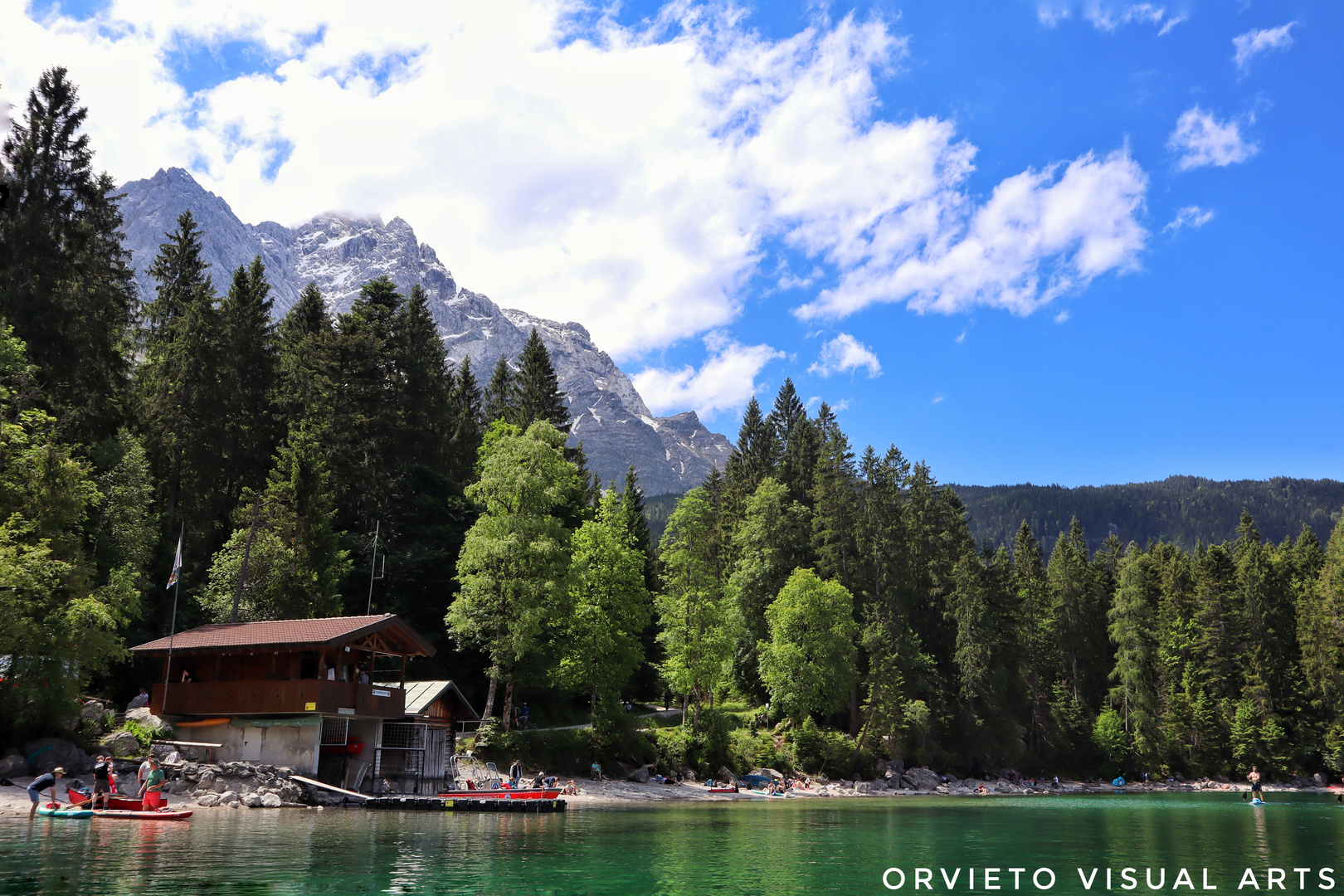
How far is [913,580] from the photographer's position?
75.4 metres

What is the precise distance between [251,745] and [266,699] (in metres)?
2.41

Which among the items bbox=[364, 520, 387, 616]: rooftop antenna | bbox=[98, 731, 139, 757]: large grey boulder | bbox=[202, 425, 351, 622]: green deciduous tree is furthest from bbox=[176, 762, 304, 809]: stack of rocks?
bbox=[364, 520, 387, 616]: rooftop antenna

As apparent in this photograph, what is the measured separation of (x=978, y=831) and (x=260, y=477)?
45.4 meters

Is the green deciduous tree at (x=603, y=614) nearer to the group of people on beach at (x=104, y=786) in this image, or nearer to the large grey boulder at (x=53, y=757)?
the group of people on beach at (x=104, y=786)

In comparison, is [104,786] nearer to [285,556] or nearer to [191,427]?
[285,556]

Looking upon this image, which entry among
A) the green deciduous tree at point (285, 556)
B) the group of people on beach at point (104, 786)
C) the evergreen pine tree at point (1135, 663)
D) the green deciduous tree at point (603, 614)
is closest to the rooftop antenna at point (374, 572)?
the green deciduous tree at point (285, 556)

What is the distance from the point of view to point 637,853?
23484 millimetres

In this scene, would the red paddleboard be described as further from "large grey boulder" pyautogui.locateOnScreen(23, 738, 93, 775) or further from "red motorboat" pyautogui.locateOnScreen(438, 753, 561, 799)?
"red motorboat" pyautogui.locateOnScreen(438, 753, 561, 799)

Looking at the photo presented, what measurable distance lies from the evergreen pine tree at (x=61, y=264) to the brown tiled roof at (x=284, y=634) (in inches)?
465

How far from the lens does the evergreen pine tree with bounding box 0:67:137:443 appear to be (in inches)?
1647

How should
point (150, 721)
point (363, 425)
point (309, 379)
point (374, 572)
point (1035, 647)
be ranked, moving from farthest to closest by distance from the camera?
1. point (1035, 647)
2. point (363, 425)
3. point (309, 379)
4. point (374, 572)
5. point (150, 721)

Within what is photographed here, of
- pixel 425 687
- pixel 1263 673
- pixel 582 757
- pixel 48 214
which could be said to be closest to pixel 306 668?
pixel 425 687

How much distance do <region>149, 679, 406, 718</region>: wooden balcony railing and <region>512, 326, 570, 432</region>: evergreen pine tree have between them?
4303 centimetres

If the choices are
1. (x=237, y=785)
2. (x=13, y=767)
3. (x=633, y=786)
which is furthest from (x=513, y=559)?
(x=13, y=767)
